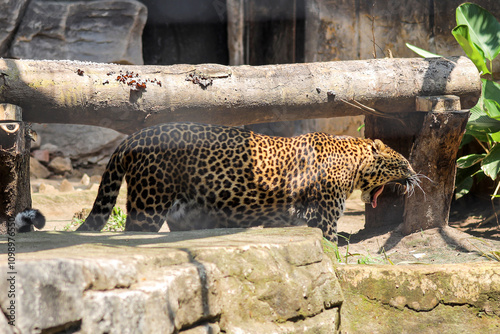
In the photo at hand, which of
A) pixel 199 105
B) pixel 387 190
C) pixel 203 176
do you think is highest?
pixel 199 105

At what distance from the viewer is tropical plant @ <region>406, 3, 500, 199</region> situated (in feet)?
22.8

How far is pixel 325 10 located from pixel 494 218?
4608 mm

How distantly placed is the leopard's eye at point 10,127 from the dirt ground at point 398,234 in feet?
8.37

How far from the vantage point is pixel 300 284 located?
11.8 ft

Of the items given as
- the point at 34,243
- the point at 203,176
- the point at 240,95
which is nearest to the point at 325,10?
the point at 240,95

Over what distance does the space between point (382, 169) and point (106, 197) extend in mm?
2850

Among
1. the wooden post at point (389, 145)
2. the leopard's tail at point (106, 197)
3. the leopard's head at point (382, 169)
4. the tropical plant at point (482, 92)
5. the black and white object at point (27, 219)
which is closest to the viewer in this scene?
the black and white object at point (27, 219)

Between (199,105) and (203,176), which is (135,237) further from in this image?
(199,105)

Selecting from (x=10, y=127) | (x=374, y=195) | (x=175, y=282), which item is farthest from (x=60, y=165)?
(x=175, y=282)

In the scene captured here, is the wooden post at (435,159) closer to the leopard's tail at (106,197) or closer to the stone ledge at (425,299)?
the stone ledge at (425,299)

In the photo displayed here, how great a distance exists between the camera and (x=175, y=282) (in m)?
2.86

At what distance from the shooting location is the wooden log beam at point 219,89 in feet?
16.5

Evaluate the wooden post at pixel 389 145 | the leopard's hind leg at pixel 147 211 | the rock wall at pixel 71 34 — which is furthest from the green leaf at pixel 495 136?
the rock wall at pixel 71 34

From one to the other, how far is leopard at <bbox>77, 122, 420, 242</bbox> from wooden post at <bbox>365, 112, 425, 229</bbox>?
97cm
